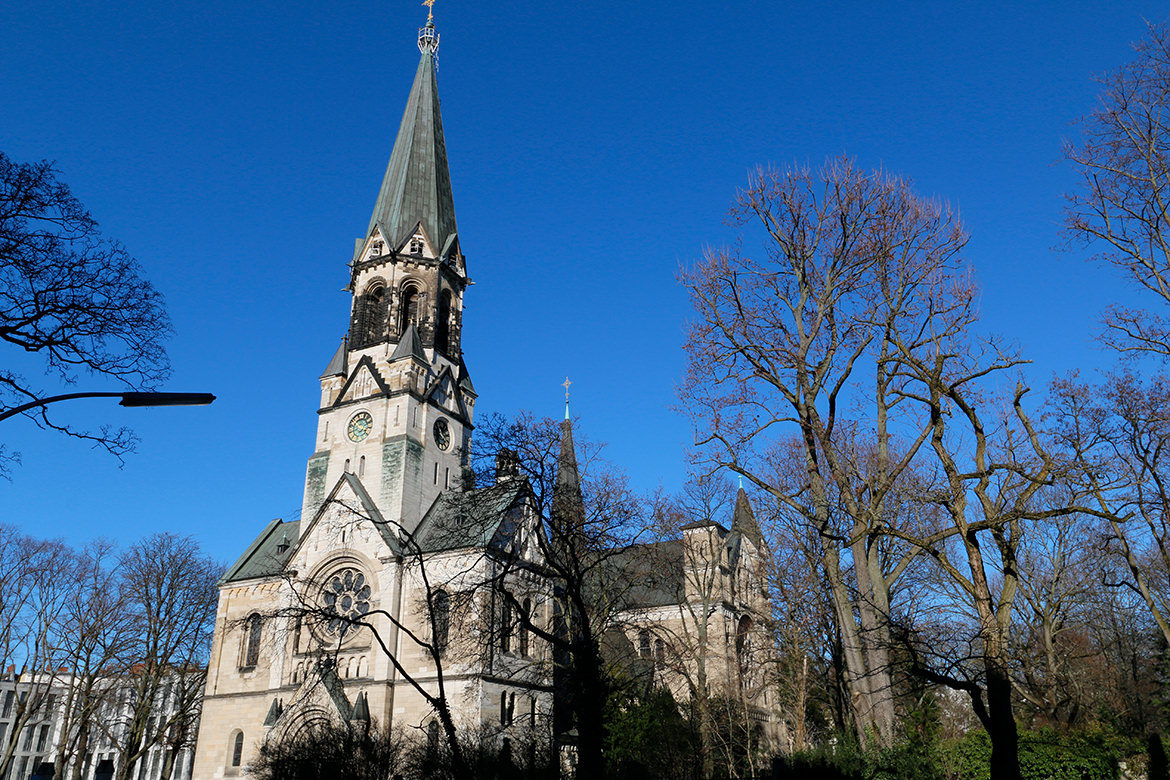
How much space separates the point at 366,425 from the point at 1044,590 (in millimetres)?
29119

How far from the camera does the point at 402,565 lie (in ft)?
112

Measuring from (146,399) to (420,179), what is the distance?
39035mm

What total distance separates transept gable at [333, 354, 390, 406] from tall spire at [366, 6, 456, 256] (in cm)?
664

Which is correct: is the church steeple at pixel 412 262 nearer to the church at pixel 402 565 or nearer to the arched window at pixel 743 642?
the church at pixel 402 565

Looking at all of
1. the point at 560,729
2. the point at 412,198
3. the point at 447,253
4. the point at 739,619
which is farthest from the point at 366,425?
the point at 739,619

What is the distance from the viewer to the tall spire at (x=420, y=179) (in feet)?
147

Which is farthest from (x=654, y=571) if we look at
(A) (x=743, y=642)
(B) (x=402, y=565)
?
(A) (x=743, y=642)

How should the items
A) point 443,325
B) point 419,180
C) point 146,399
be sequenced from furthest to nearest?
1. point 419,180
2. point 443,325
3. point 146,399

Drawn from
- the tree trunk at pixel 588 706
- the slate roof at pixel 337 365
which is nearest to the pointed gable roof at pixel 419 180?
the slate roof at pixel 337 365

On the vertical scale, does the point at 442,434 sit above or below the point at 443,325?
below

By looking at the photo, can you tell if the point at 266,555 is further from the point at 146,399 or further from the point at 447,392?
the point at 146,399

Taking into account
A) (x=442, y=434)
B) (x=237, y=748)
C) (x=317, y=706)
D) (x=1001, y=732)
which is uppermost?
(x=442, y=434)

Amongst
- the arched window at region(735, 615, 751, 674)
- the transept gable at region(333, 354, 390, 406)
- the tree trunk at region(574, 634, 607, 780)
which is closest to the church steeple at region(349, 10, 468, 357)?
the transept gable at region(333, 354, 390, 406)

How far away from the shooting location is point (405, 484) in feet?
126
